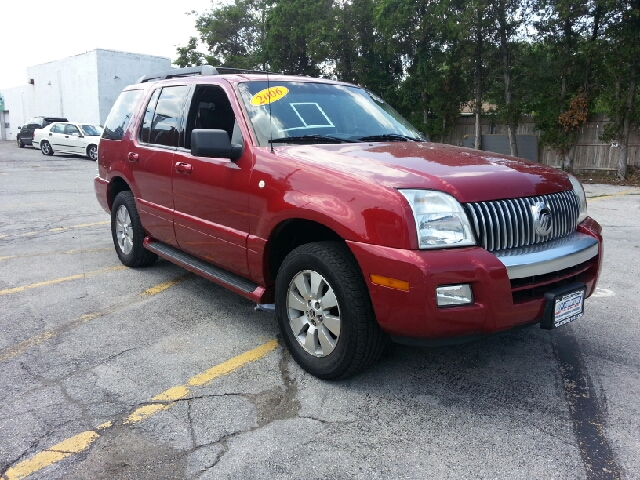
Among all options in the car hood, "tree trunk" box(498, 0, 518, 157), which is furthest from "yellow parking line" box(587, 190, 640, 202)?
the car hood

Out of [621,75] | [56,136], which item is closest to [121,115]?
[621,75]

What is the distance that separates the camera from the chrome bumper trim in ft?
9.77

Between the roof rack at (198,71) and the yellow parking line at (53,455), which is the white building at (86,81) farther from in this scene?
the yellow parking line at (53,455)

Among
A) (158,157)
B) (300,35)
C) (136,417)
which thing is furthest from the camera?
(300,35)

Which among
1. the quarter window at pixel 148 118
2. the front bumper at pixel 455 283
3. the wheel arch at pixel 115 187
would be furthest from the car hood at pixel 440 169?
the wheel arch at pixel 115 187

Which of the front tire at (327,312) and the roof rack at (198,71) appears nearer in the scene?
the front tire at (327,312)

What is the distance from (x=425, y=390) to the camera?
11.0 feet

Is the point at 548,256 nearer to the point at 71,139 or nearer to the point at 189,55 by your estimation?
the point at 71,139

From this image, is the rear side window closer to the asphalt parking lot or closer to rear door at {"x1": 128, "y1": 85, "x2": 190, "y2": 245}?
rear door at {"x1": 128, "y1": 85, "x2": 190, "y2": 245}

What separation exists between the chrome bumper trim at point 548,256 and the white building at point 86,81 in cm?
3500

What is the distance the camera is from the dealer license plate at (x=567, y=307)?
10.3ft

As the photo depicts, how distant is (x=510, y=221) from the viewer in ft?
10.2

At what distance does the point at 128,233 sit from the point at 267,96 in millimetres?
2541

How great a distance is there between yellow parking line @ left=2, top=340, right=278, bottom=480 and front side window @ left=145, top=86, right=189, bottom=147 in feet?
6.42
